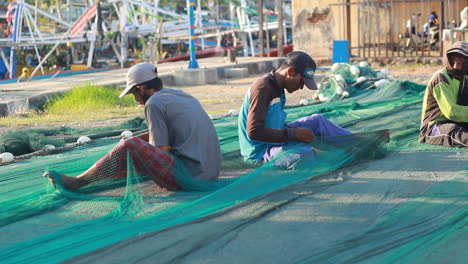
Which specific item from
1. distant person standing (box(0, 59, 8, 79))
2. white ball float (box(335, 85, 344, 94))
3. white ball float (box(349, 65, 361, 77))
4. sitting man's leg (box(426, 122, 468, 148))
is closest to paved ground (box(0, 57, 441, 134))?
white ball float (box(335, 85, 344, 94))

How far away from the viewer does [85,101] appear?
10.2 metres

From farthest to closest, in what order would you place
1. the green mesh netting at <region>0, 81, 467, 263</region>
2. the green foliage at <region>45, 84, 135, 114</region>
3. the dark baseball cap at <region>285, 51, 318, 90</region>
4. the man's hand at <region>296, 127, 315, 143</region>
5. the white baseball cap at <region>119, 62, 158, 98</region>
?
the green foliage at <region>45, 84, 135, 114</region> < the man's hand at <region>296, 127, 315, 143</region> < the dark baseball cap at <region>285, 51, 318, 90</region> < the white baseball cap at <region>119, 62, 158, 98</region> < the green mesh netting at <region>0, 81, 467, 263</region>

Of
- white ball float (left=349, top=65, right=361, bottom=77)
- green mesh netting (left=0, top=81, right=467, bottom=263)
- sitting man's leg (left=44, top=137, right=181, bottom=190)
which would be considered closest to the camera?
green mesh netting (left=0, top=81, right=467, bottom=263)

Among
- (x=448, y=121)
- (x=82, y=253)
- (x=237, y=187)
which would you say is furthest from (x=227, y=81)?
(x=82, y=253)

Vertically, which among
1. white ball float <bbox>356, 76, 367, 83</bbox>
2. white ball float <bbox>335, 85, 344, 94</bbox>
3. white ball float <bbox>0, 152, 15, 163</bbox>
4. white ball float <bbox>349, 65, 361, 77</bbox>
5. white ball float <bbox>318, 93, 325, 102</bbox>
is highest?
white ball float <bbox>349, 65, 361, 77</bbox>

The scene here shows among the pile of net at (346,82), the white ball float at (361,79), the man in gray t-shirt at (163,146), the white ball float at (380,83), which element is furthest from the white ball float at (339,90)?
the man in gray t-shirt at (163,146)

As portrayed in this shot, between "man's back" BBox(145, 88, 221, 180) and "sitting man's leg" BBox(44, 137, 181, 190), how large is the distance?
0.41ft

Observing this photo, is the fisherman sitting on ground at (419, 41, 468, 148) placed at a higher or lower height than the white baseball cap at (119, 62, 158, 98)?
lower

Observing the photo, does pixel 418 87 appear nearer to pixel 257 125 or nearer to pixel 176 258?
pixel 257 125

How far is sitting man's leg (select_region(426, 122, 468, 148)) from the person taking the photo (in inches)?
203

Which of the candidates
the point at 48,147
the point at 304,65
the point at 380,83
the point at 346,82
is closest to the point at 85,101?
the point at 48,147

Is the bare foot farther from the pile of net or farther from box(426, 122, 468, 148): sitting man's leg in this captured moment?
the pile of net

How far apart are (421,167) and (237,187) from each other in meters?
1.69

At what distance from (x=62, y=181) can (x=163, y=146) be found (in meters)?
0.79
